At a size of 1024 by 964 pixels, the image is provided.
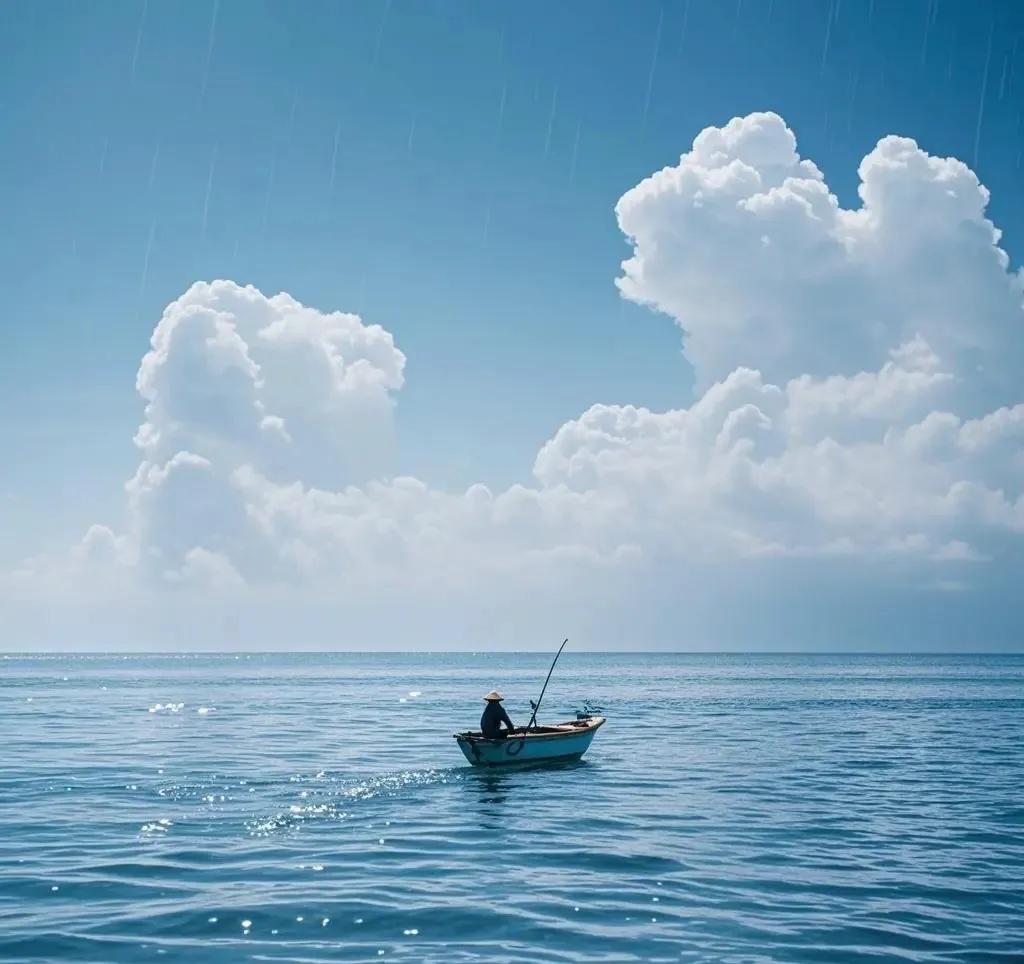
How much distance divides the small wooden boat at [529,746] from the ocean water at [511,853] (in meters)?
0.69

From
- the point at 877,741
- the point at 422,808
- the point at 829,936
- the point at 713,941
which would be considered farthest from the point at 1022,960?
the point at 877,741

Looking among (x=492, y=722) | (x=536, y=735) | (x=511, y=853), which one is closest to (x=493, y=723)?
A: (x=492, y=722)

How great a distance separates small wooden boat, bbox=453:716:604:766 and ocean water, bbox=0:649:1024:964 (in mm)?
688

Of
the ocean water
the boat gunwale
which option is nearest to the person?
the boat gunwale

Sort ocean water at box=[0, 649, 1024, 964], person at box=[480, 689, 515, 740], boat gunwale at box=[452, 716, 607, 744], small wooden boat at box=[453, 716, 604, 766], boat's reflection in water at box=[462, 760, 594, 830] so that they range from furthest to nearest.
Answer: person at box=[480, 689, 515, 740] → small wooden boat at box=[453, 716, 604, 766] → boat gunwale at box=[452, 716, 607, 744] → boat's reflection in water at box=[462, 760, 594, 830] → ocean water at box=[0, 649, 1024, 964]

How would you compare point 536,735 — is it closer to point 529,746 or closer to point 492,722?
point 529,746

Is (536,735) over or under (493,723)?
under

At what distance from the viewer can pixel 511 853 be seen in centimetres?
2084

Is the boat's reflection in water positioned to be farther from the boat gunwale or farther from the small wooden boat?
the boat gunwale

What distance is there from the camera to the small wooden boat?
3319 cm

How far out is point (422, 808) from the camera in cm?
2659

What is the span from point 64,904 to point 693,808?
53.6 ft

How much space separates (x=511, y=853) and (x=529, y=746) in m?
13.3

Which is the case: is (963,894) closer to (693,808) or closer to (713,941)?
(713,941)
